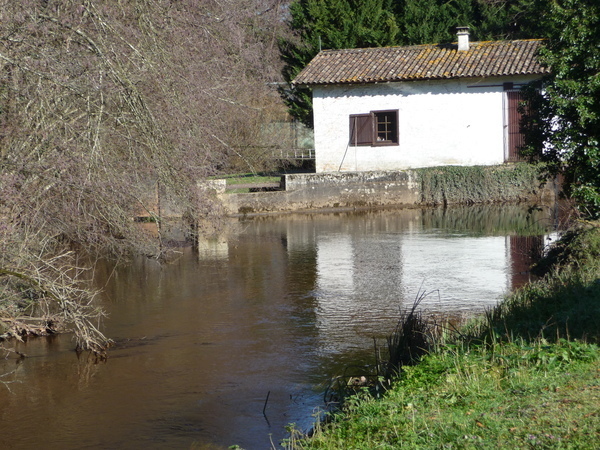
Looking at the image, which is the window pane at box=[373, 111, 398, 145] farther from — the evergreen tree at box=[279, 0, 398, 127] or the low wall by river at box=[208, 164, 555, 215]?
the evergreen tree at box=[279, 0, 398, 127]

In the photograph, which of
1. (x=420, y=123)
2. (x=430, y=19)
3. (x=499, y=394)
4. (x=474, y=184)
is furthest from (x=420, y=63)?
(x=499, y=394)

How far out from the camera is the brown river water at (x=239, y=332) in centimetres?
788

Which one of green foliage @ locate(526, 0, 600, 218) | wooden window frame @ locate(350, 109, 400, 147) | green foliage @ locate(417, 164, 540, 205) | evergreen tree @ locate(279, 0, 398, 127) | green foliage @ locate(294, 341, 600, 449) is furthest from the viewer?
evergreen tree @ locate(279, 0, 398, 127)

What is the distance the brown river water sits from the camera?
788cm

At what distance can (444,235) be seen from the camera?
→ 1936cm

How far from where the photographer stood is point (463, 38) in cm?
2650

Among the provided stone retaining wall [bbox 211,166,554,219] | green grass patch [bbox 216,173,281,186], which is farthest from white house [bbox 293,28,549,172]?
green grass patch [bbox 216,173,281,186]

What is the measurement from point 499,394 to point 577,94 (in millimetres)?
7903

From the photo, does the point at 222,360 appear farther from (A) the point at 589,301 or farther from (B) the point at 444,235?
(B) the point at 444,235

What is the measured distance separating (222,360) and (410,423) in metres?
4.70

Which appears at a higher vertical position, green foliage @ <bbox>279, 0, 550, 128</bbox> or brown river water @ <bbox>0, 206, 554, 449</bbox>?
green foliage @ <bbox>279, 0, 550, 128</bbox>

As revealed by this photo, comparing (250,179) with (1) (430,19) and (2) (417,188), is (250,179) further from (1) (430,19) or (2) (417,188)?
(1) (430,19)

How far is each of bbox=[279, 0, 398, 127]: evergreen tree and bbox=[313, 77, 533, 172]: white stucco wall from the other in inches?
106

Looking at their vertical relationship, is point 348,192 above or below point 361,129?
below
